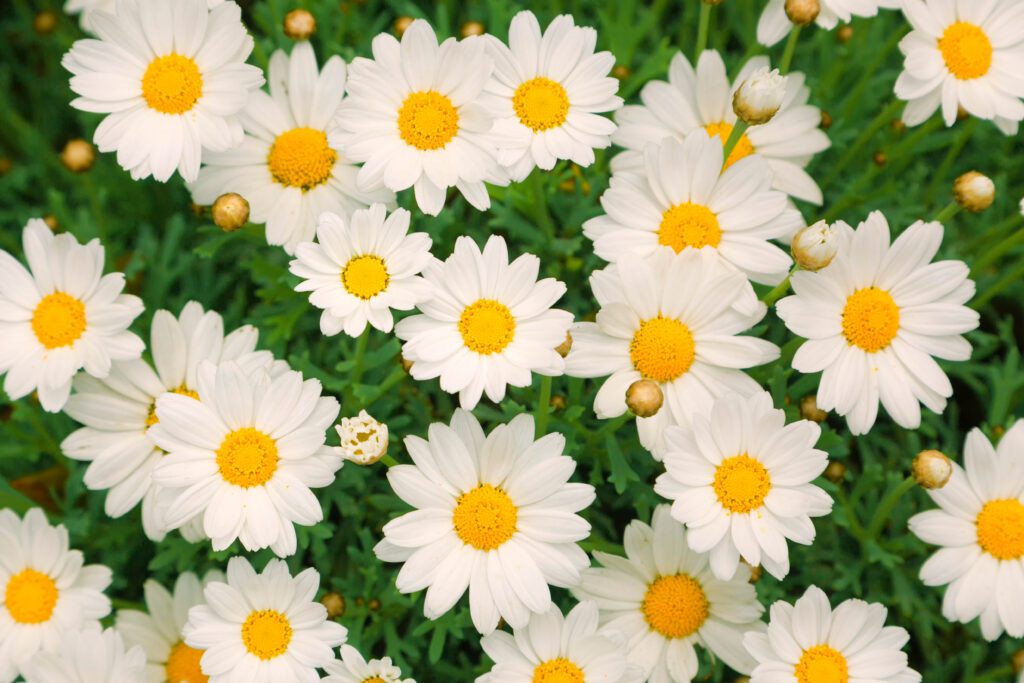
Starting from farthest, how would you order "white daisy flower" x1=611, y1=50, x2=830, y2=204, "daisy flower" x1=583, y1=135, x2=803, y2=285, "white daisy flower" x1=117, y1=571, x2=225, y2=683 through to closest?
"white daisy flower" x1=611, y1=50, x2=830, y2=204, "white daisy flower" x1=117, y1=571, x2=225, y2=683, "daisy flower" x1=583, y1=135, x2=803, y2=285

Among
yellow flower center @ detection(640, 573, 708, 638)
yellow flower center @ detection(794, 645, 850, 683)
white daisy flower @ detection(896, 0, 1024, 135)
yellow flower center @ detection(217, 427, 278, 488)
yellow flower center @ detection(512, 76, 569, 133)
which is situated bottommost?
yellow flower center @ detection(640, 573, 708, 638)

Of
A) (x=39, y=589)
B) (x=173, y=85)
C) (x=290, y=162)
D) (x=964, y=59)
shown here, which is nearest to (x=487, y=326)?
(x=290, y=162)

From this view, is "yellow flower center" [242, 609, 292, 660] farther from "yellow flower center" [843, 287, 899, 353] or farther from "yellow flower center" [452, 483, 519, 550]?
"yellow flower center" [843, 287, 899, 353]

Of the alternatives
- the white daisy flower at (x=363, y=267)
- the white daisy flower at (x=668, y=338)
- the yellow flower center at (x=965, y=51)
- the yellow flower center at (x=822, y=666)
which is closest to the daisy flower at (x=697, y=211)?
the white daisy flower at (x=668, y=338)

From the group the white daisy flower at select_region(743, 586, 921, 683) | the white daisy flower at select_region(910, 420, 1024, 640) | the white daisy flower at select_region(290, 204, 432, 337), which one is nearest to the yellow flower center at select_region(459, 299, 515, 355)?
the white daisy flower at select_region(290, 204, 432, 337)

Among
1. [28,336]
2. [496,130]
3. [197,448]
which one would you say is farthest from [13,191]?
[496,130]
